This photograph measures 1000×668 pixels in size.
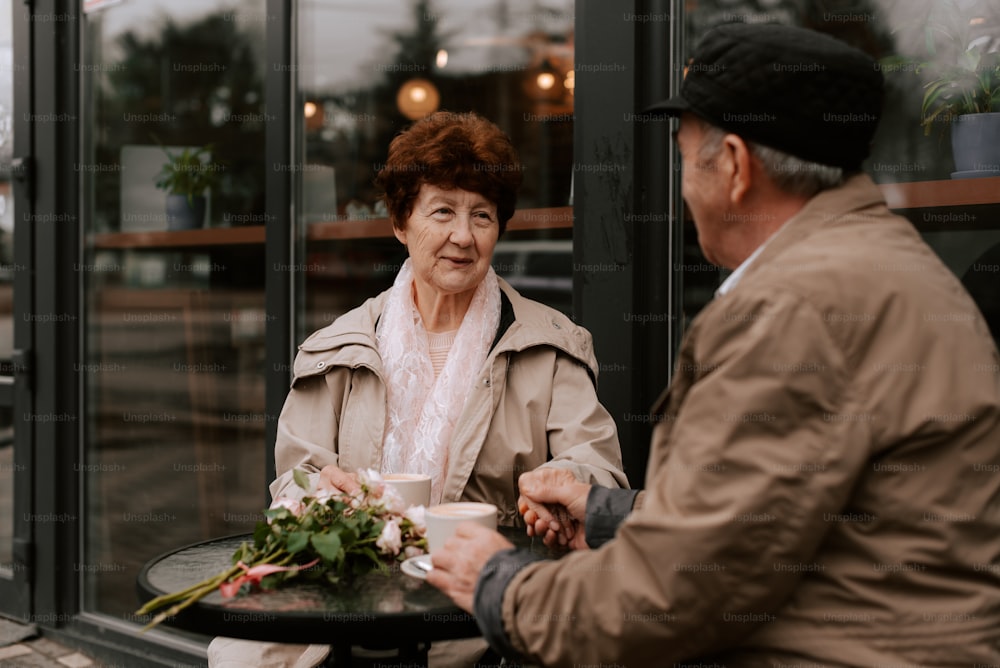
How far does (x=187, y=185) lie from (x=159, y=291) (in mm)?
548

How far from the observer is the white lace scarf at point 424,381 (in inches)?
112

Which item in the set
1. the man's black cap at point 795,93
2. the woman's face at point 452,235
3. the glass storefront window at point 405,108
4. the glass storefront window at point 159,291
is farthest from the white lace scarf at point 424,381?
the glass storefront window at point 159,291

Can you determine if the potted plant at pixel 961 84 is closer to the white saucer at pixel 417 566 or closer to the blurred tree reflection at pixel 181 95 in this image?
the white saucer at pixel 417 566

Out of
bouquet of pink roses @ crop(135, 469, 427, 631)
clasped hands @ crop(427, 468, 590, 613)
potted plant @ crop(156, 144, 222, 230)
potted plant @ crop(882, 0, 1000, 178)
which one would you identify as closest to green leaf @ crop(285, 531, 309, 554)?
bouquet of pink roses @ crop(135, 469, 427, 631)

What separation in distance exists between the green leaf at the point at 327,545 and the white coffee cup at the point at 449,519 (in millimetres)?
180

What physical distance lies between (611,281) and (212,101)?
267 cm

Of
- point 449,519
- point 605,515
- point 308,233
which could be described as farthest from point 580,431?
point 308,233

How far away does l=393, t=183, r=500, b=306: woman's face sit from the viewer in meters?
2.94

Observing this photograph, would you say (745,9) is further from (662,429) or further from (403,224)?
(662,429)

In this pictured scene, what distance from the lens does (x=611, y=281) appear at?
10.7ft

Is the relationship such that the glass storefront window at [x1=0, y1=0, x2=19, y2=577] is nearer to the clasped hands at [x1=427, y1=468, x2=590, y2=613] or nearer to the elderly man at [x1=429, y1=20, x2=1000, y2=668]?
the clasped hands at [x1=427, y1=468, x2=590, y2=613]

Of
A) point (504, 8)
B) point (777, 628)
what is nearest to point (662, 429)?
point (777, 628)

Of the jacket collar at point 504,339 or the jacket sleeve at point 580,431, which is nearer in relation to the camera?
the jacket sleeve at point 580,431

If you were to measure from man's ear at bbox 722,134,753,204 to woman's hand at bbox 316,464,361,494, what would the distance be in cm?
124
